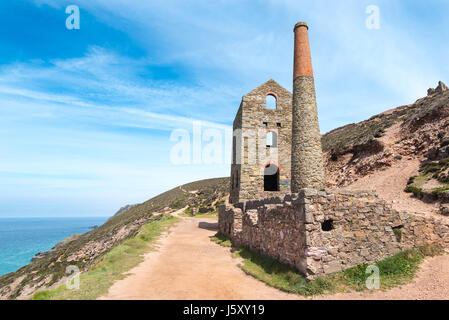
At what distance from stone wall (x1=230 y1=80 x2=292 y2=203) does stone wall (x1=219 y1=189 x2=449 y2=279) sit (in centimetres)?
978

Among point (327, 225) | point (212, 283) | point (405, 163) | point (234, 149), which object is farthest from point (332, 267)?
point (405, 163)

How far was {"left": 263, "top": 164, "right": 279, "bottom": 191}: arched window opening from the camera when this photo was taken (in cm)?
2047

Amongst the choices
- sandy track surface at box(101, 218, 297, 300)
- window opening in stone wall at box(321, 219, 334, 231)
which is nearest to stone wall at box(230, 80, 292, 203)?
sandy track surface at box(101, 218, 297, 300)

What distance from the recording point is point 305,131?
50.9ft

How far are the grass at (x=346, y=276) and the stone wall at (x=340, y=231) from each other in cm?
20

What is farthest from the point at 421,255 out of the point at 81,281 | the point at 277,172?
the point at 277,172

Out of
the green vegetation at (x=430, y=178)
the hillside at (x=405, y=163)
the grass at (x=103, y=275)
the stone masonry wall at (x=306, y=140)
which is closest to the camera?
the grass at (x=103, y=275)

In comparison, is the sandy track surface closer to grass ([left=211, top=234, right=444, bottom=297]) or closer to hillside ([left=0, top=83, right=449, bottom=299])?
grass ([left=211, top=234, right=444, bottom=297])

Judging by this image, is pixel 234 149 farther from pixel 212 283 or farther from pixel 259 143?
pixel 212 283

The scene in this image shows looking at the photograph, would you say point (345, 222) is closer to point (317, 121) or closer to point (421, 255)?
point (421, 255)

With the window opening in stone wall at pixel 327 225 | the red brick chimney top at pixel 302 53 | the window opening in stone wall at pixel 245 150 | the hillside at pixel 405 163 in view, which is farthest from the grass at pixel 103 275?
the hillside at pixel 405 163

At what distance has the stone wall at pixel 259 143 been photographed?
1936 centimetres

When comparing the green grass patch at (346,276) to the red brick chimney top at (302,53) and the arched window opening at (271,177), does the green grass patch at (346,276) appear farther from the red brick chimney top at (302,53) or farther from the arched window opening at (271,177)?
the arched window opening at (271,177)

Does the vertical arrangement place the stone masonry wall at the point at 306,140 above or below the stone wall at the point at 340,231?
above
